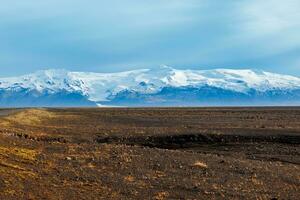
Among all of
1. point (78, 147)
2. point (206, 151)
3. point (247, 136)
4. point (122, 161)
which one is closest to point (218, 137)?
point (247, 136)

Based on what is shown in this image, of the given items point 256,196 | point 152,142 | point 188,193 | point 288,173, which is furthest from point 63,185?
point 152,142

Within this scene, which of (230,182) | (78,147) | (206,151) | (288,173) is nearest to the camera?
(230,182)

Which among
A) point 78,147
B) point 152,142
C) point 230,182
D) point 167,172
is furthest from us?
point 152,142

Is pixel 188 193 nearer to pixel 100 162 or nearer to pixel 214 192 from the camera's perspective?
pixel 214 192

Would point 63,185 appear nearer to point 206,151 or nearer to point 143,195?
point 143,195

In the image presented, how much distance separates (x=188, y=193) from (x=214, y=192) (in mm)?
948

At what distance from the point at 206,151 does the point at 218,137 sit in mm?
6113

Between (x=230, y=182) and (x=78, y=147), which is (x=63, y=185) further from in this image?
(x=78, y=147)

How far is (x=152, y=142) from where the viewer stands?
40000 millimetres

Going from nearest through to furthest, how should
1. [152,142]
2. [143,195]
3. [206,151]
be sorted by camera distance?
[143,195] < [206,151] < [152,142]

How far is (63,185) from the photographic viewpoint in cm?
1975

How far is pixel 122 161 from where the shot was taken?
2600 centimetres

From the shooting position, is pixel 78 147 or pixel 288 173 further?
pixel 78 147

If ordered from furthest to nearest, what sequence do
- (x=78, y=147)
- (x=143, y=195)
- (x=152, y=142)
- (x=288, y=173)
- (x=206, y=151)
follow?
1. (x=152, y=142)
2. (x=206, y=151)
3. (x=78, y=147)
4. (x=288, y=173)
5. (x=143, y=195)
